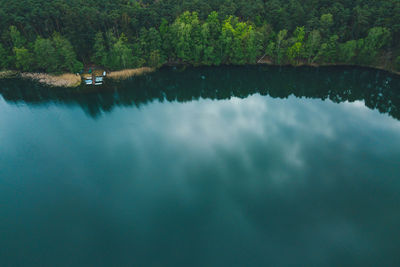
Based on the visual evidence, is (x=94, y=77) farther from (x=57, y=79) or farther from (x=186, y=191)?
(x=186, y=191)

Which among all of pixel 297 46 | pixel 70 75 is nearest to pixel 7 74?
pixel 70 75

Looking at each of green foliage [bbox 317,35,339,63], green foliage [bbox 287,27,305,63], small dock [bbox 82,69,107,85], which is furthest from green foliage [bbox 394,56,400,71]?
small dock [bbox 82,69,107,85]

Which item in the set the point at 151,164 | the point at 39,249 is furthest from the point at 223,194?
the point at 39,249

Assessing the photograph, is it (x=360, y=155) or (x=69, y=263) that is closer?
(x=69, y=263)

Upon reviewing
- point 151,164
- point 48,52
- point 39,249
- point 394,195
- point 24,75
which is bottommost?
point 394,195

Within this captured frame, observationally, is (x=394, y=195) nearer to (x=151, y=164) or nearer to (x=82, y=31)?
(x=151, y=164)

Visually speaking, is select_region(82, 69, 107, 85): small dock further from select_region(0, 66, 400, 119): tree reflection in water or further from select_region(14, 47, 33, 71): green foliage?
select_region(14, 47, 33, 71): green foliage
